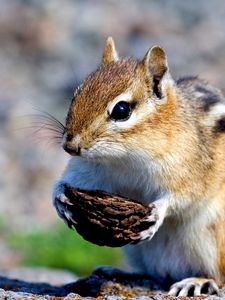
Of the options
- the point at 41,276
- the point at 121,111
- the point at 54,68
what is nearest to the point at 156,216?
the point at 121,111

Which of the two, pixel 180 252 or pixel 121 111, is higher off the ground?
pixel 121 111

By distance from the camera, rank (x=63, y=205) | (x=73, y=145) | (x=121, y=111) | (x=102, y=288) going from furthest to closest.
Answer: (x=102, y=288) < (x=63, y=205) < (x=121, y=111) < (x=73, y=145)

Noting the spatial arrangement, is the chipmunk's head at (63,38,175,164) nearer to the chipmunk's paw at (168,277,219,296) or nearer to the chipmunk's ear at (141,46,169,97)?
the chipmunk's ear at (141,46,169,97)

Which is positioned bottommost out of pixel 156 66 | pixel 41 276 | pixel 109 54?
pixel 41 276

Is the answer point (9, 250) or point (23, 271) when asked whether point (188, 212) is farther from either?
point (9, 250)

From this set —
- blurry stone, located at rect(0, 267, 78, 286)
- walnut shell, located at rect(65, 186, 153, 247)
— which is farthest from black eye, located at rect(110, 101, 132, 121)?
blurry stone, located at rect(0, 267, 78, 286)

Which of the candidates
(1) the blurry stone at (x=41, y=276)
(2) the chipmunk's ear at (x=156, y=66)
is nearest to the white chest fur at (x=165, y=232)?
(2) the chipmunk's ear at (x=156, y=66)

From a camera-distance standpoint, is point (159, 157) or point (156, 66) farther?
point (156, 66)

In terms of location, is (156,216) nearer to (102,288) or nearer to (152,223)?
(152,223)

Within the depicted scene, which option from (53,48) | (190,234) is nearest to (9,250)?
(190,234)
